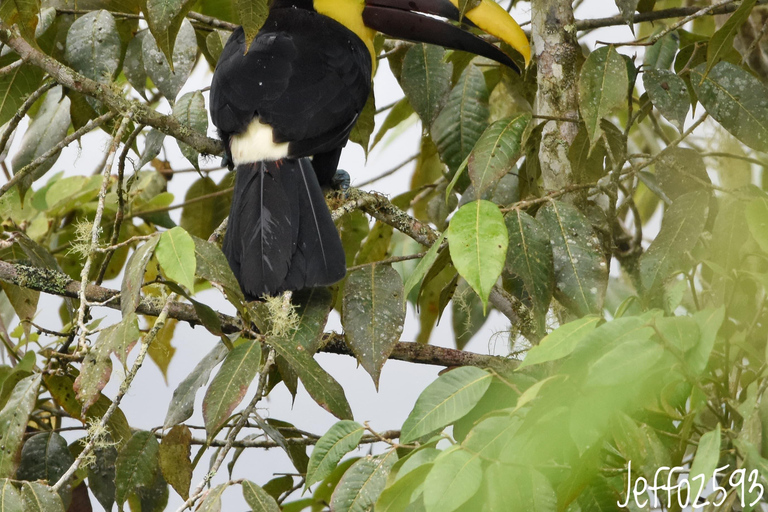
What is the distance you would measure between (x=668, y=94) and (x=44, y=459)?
1321 millimetres

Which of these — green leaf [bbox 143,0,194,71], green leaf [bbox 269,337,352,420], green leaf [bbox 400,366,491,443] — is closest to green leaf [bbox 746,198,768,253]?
green leaf [bbox 400,366,491,443]

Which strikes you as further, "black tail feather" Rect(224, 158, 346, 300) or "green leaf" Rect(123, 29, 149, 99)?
"green leaf" Rect(123, 29, 149, 99)

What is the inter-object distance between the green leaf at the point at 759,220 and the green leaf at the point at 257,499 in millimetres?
732

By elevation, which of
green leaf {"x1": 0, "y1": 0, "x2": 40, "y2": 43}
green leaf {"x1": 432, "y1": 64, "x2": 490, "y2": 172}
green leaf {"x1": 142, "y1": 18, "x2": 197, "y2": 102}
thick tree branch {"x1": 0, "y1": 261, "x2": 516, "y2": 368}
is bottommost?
thick tree branch {"x1": 0, "y1": 261, "x2": 516, "y2": 368}

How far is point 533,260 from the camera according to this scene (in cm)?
122

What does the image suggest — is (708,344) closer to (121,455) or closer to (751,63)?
(121,455)

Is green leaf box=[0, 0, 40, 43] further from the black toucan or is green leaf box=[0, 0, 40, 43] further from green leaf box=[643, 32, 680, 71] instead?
green leaf box=[643, 32, 680, 71]

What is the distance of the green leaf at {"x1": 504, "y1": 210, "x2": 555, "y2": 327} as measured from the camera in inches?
47.9

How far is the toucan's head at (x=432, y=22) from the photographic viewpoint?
1.85 metres

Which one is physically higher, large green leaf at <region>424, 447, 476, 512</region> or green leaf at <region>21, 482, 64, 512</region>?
green leaf at <region>21, 482, 64, 512</region>

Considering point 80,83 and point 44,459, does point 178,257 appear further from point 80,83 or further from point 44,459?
point 44,459

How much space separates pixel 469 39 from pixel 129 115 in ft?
2.83

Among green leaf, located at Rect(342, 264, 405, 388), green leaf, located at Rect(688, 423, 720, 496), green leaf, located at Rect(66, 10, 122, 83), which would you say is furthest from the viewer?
green leaf, located at Rect(66, 10, 122, 83)

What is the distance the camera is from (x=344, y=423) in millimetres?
1098
